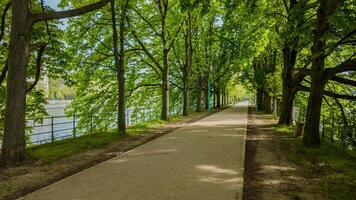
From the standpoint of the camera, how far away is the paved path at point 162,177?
605 centimetres

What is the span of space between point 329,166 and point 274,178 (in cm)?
206

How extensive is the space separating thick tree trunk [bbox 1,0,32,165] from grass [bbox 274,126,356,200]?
290 inches

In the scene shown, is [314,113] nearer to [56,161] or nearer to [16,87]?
[56,161]

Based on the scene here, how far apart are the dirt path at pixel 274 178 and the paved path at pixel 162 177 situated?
0.85 feet

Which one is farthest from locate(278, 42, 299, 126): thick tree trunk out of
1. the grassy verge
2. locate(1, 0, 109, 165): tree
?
locate(1, 0, 109, 165): tree

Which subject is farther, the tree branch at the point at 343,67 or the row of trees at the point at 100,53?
the tree branch at the point at 343,67

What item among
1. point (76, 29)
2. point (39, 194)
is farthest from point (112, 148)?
point (76, 29)

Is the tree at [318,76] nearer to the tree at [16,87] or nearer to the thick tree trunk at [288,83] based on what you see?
the thick tree trunk at [288,83]

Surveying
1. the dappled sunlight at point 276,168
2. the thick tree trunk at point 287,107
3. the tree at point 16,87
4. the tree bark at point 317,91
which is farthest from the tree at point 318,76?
the tree at point 16,87

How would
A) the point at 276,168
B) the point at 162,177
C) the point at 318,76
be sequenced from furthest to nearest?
the point at 318,76
the point at 276,168
the point at 162,177

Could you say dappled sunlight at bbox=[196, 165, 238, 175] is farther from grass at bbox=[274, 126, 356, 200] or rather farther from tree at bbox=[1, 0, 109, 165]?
tree at bbox=[1, 0, 109, 165]

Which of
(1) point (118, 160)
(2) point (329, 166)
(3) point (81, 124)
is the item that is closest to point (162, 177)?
(1) point (118, 160)

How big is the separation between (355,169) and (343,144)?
4.23 m

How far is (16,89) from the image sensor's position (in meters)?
9.00
